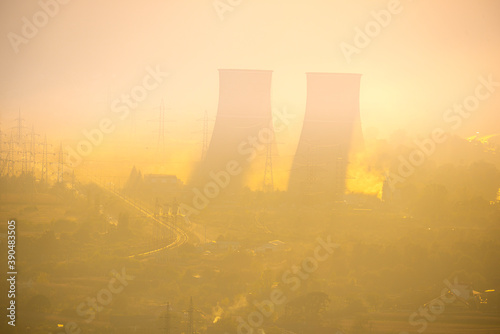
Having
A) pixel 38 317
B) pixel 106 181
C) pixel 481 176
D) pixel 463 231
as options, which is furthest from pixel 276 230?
pixel 481 176

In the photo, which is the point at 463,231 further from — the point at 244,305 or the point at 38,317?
the point at 38,317

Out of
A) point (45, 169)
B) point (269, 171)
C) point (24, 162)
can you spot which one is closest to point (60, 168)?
point (45, 169)

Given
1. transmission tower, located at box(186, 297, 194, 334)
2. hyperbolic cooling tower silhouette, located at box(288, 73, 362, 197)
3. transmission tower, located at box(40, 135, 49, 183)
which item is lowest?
transmission tower, located at box(186, 297, 194, 334)

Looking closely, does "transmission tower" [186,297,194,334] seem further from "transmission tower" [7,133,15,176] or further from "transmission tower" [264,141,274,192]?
"transmission tower" [7,133,15,176]

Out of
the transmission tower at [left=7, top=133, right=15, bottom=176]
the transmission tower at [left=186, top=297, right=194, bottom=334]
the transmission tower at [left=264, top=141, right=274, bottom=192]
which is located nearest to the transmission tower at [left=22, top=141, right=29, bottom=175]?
the transmission tower at [left=7, top=133, right=15, bottom=176]

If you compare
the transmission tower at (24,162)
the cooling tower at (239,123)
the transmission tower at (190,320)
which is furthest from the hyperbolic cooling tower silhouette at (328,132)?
the transmission tower at (190,320)

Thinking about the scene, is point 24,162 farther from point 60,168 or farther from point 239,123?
point 239,123

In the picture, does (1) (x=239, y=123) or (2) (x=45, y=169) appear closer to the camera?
(1) (x=239, y=123)
